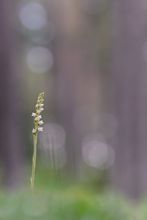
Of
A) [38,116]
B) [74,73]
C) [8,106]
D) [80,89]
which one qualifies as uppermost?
[38,116]

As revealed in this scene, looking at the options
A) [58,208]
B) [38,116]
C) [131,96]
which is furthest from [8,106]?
[38,116]

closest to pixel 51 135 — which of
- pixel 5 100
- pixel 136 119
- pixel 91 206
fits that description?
pixel 91 206

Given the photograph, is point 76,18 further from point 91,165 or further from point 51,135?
point 51,135

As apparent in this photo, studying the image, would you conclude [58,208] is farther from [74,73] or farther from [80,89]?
[80,89]

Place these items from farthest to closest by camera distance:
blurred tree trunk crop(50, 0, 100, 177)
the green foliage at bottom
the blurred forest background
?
blurred tree trunk crop(50, 0, 100, 177) < the blurred forest background < the green foliage at bottom

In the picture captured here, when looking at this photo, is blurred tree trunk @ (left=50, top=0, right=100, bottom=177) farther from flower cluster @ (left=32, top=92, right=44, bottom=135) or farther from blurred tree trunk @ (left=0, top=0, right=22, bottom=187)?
flower cluster @ (left=32, top=92, right=44, bottom=135)

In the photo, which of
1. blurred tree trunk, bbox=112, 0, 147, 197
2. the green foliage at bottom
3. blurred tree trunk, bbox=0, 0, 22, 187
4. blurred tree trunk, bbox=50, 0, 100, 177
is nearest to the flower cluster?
the green foliage at bottom
